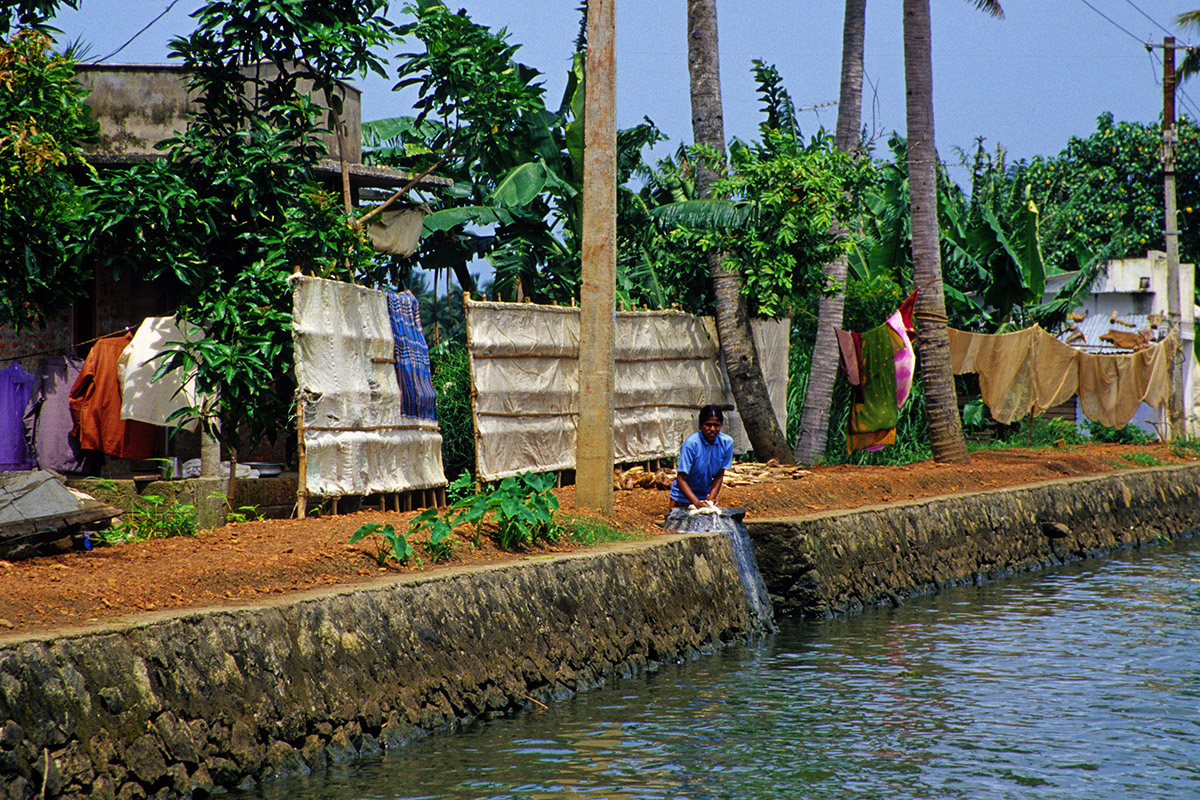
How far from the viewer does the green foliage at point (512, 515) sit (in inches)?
364

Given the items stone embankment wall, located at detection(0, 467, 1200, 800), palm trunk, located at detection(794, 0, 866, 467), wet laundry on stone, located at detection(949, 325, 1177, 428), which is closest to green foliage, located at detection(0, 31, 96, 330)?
stone embankment wall, located at detection(0, 467, 1200, 800)

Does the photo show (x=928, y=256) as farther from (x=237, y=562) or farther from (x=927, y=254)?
(x=237, y=562)

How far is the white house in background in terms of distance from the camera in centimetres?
2880

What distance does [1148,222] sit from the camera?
121 ft

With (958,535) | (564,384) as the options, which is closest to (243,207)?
(564,384)

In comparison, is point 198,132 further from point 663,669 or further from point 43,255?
point 663,669

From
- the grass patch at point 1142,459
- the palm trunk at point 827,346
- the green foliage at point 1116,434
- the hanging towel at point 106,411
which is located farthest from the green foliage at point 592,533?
the green foliage at point 1116,434

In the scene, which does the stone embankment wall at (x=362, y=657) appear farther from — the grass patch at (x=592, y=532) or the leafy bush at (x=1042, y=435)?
the leafy bush at (x=1042, y=435)

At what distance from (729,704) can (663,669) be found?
1.22m

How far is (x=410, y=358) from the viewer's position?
471 inches

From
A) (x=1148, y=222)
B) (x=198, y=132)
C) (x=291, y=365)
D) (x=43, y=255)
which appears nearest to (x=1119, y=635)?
(x=291, y=365)

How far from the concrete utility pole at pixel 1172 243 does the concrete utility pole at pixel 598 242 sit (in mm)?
18096

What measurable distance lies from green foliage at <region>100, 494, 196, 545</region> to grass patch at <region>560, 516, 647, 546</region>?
295 cm

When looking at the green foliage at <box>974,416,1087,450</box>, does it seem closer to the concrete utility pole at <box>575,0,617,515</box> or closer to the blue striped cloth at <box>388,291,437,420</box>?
the blue striped cloth at <box>388,291,437,420</box>
